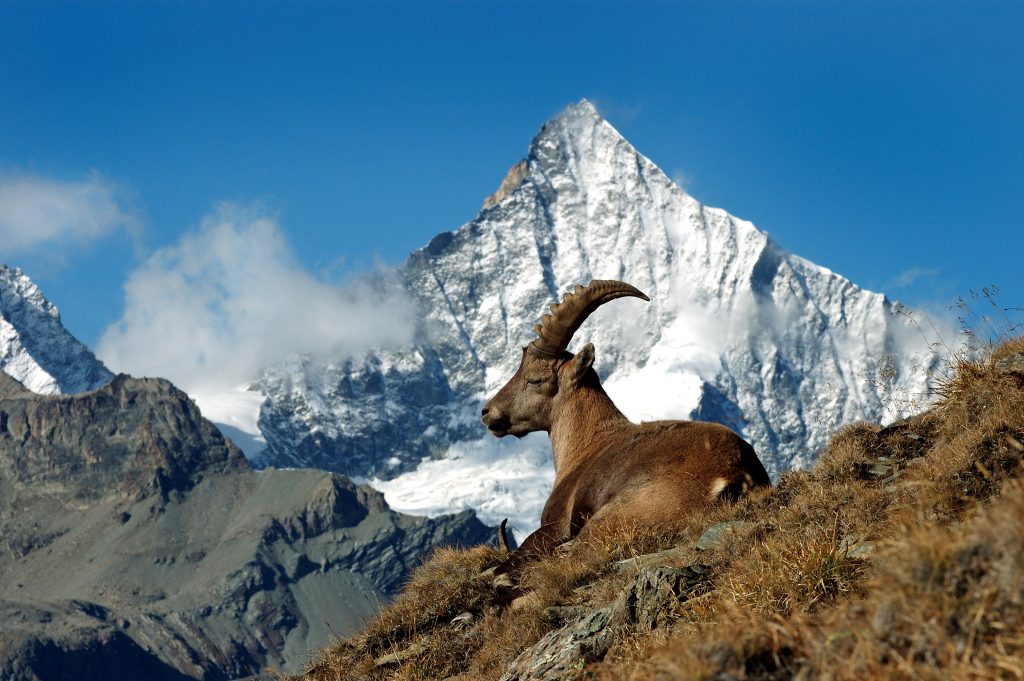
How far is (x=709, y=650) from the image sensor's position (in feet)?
19.5

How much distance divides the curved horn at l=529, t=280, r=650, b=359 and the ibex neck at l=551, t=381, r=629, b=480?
810 mm

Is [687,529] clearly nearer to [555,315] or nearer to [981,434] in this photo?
[981,434]

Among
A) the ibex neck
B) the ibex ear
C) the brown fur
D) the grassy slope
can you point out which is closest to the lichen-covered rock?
the grassy slope

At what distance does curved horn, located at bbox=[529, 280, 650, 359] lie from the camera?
15703mm

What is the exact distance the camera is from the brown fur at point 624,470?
1173cm

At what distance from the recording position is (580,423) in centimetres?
1589

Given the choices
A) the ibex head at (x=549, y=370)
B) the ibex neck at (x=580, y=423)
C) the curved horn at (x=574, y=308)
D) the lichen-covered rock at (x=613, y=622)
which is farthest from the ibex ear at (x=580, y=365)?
the lichen-covered rock at (x=613, y=622)

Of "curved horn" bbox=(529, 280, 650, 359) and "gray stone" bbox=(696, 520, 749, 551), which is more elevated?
"curved horn" bbox=(529, 280, 650, 359)

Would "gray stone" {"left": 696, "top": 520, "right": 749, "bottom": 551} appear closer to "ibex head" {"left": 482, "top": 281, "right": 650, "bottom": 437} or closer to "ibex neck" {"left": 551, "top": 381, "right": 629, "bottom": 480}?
"ibex neck" {"left": 551, "top": 381, "right": 629, "bottom": 480}

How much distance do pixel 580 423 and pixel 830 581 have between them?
8432 mm

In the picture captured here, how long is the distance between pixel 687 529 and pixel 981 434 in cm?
281

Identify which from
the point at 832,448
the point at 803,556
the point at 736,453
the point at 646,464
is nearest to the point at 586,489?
the point at 646,464

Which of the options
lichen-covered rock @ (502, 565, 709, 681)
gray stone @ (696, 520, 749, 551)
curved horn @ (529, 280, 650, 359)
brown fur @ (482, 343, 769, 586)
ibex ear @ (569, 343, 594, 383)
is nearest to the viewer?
lichen-covered rock @ (502, 565, 709, 681)

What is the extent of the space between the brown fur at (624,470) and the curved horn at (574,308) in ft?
1.47
